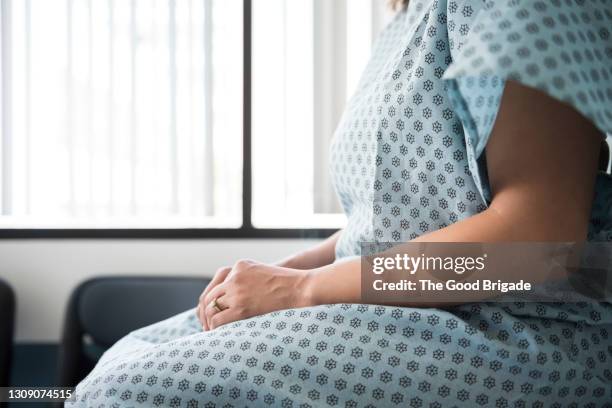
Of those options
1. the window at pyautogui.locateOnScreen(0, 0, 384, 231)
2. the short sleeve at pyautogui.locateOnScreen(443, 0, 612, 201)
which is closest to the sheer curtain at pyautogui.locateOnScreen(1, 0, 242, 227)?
the window at pyautogui.locateOnScreen(0, 0, 384, 231)

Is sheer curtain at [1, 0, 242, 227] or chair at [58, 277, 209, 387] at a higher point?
sheer curtain at [1, 0, 242, 227]

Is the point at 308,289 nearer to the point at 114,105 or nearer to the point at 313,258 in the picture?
the point at 313,258

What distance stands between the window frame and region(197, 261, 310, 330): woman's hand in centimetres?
156

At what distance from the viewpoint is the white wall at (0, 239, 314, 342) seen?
2.29m

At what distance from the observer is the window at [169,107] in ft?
7.70

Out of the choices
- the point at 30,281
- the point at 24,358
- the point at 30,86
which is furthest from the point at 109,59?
the point at 24,358

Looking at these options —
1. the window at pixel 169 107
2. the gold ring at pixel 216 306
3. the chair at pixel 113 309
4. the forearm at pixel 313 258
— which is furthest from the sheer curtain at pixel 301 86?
the gold ring at pixel 216 306

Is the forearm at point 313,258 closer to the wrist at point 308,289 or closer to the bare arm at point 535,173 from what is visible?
the wrist at point 308,289

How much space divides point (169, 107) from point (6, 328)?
1.00 meters

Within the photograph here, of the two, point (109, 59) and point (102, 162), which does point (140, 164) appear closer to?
point (102, 162)

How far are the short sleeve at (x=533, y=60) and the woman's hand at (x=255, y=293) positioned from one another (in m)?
0.26

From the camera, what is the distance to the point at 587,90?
58cm

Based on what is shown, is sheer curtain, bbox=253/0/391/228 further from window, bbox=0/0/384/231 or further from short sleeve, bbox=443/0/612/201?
short sleeve, bbox=443/0/612/201

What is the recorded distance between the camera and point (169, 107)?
7.80 feet
